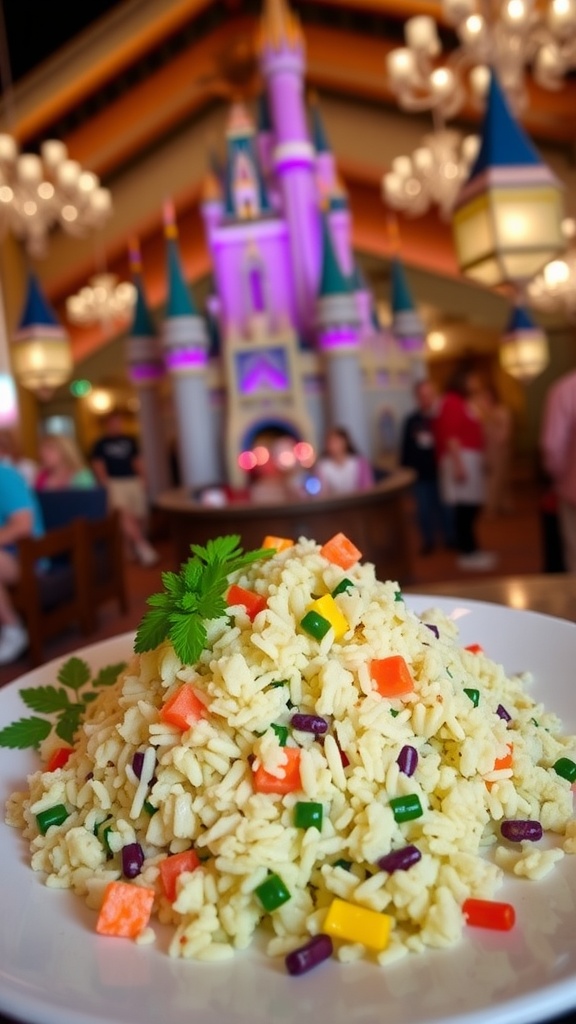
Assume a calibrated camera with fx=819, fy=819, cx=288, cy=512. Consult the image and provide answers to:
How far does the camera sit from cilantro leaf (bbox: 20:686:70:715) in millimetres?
1060

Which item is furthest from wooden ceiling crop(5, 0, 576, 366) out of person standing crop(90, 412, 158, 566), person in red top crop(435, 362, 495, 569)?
person in red top crop(435, 362, 495, 569)

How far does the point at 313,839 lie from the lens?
2.33 ft

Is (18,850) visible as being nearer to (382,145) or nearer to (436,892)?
(436,892)

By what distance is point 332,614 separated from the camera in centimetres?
89

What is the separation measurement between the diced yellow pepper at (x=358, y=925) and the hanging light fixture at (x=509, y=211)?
1959mm

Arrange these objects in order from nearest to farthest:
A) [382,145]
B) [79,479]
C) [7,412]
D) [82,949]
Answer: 1. [82,949]
2. [79,479]
3. [382,145]
4. [7,412]

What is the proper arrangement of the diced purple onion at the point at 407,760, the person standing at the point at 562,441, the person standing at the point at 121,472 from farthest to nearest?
the person standing at the point at 121,472 → the person standing at the point at 562,441 → the diced purple onion at the point at 407,760

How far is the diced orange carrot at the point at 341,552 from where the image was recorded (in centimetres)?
103

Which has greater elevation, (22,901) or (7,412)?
(7,412)

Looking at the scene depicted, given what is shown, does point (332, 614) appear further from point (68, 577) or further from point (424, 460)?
point (424, 460)

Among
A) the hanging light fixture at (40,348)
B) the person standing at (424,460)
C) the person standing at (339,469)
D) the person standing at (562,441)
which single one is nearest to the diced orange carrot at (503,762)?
the person standing at (562,441)

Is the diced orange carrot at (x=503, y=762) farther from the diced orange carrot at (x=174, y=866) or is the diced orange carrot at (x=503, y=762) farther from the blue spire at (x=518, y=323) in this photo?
the blue spire at (x=518, y=323)

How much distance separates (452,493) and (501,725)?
5482 mm

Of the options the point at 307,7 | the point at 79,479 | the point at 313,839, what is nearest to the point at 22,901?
the point at 313,839
